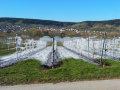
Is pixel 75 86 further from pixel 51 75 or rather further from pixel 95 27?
pixel 95 27

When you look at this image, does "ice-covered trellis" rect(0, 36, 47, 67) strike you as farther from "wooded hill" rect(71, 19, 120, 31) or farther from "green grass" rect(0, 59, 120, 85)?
"wooded hill" rect(71, 19, 120, 31)

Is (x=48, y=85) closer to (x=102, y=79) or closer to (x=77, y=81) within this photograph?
(x=77, y=81)

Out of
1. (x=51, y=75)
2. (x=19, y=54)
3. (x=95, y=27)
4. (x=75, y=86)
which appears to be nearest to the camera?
(x=75, y=86)

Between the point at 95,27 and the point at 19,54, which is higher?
the point at 95,27

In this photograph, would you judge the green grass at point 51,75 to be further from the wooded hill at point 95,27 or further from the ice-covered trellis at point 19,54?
the wooded hill at point 95,27

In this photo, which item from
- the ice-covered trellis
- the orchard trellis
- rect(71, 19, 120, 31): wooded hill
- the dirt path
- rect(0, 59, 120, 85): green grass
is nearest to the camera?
the dirt path

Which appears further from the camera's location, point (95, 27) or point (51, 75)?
point (95, 27)

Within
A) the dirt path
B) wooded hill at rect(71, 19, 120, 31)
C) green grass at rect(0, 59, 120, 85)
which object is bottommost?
the dirt path

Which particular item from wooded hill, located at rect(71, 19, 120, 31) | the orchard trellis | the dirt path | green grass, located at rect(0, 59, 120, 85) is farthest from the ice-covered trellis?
wooded hill, located at rect(71, 19, 120, 31)

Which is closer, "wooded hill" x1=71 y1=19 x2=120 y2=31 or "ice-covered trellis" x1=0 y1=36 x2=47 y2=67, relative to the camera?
"ice-covered trellis" x1=0 y1=36 x2=47 y2=67

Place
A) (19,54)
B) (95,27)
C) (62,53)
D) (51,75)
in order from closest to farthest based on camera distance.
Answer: (51,75) < (19,54) < (62,53) < (95,27)

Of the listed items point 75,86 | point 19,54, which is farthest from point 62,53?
point 75,86

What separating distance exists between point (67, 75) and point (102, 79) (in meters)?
1.89

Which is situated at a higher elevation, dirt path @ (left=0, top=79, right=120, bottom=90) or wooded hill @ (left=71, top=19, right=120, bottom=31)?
wooded hill @ (left=71, top=19, right=120, bottom=31)
